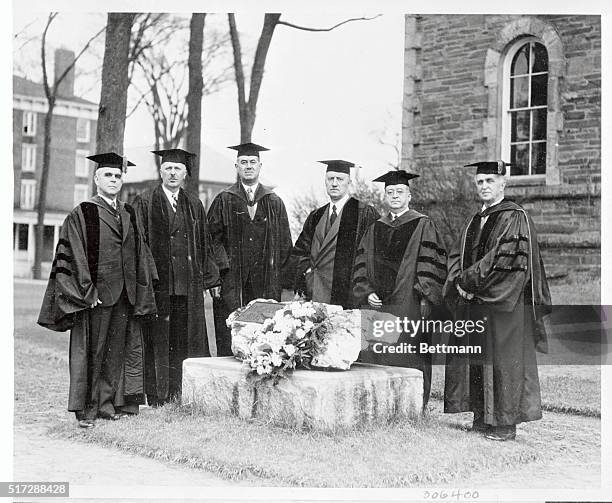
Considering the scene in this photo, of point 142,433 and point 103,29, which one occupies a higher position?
point 103,29

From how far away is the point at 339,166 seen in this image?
6.21 meters

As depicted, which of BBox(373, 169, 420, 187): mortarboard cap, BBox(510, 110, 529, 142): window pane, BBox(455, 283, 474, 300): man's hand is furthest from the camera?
BBox(510, 110, 529, 142): window pane

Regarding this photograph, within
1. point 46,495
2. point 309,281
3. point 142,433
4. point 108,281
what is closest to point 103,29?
point 108,281

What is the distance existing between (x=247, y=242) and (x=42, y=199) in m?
1.53

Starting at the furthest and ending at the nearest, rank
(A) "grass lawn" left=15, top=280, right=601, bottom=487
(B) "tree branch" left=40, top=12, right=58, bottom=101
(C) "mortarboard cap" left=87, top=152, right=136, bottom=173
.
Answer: (B) "tree branch" left=40, top=12, right=58, bottom=101
(C) "mortarboard cap" left=87, top=152, right=136, bottom=173
(A) "grass lawn" left=15, top=280, right=601, bottom=487

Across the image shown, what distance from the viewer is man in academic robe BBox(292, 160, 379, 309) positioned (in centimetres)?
620

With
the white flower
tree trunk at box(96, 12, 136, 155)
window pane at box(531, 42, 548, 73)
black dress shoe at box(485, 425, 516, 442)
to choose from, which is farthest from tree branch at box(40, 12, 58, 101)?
black dress shoe at box(485, 425, 516, 442)

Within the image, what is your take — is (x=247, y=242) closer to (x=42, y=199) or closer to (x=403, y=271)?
(x=403, y=271)

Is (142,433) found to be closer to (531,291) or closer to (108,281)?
(108,281)

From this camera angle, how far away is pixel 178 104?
249 inches

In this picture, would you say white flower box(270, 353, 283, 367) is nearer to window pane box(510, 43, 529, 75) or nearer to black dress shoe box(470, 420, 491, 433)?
black dress shoe box(470, 420, 491, 433)

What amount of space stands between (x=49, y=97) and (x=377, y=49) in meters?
2.48

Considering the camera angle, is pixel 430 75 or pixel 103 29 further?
pixel 430 75

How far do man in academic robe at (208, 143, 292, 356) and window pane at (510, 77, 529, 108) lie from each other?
195 centimetres
